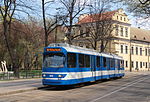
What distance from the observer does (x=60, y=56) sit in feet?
59.1

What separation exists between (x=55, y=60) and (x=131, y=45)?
217ft

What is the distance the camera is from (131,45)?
266 feet

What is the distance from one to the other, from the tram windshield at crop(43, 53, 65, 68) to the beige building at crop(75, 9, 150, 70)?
54.5 metres

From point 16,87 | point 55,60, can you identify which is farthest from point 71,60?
point 16,87

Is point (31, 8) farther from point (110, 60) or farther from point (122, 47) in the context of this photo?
point (122, 47)

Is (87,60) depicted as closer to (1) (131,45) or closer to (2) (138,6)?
(2) (138,6)

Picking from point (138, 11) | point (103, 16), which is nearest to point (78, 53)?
point (138, 11)

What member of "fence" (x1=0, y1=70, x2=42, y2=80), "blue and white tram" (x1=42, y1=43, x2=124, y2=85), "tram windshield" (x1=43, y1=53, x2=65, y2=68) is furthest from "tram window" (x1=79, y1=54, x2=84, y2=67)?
"fence" (x1=0, y1=70, x2=42, y2=80)

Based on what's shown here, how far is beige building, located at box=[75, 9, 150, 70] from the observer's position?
74.9 metres

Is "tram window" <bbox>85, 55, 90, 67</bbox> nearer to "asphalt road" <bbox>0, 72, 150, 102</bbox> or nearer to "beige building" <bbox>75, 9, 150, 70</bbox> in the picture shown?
"asphalt road" <bbox>0, 72, 150, 102</bbox>

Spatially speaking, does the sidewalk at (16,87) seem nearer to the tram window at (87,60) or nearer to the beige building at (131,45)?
the tram window at (87,60)

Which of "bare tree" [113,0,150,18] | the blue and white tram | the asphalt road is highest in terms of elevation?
"bare tree" [113,0,150,18]

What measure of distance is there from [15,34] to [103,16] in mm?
18045

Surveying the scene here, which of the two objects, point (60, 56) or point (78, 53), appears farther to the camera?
point (78, 53)
